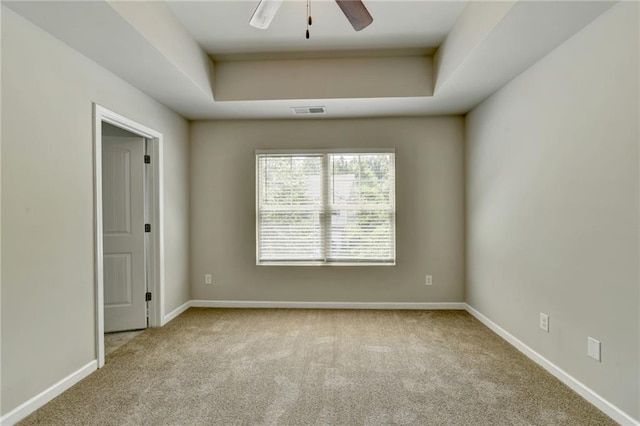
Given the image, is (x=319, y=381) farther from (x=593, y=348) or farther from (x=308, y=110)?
(x=308, y=110)

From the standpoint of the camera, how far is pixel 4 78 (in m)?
1.90

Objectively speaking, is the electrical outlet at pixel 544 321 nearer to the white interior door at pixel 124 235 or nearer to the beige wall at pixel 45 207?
the beige wall at pixel 45 207

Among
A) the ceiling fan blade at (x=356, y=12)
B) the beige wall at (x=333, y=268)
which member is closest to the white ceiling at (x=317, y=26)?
the ceiling fan blade at (x=356, y=12)

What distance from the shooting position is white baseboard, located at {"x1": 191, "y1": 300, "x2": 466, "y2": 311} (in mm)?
4168

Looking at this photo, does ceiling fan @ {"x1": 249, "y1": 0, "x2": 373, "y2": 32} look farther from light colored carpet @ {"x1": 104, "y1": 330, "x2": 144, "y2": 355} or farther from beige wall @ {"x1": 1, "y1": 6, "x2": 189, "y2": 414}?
light colored carpet @ {"x1": 104, "y1": 330, "x2": 144, "y2": 355}

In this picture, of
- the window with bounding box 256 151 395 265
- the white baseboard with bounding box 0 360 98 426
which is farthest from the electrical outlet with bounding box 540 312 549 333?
the white baseboard with bounding box 0 360 98 426

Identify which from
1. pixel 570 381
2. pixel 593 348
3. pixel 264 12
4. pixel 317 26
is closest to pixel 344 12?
pixel 264 12

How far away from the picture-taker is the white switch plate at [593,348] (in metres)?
2.08

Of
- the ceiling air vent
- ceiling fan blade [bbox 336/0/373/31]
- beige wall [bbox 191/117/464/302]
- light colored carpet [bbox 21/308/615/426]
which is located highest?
ceiling fan blade [bbox 336/0/373/31]

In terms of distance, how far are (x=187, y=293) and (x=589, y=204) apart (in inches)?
168

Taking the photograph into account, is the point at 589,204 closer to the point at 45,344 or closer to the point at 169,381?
the point at 169,381

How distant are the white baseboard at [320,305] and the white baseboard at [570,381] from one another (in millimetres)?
768

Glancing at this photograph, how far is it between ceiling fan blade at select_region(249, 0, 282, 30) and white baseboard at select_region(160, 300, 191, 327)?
3.20m

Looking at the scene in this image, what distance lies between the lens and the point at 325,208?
13.9 feet
